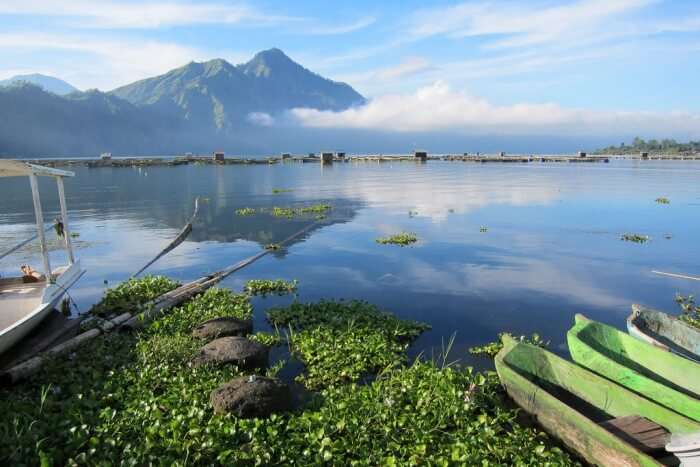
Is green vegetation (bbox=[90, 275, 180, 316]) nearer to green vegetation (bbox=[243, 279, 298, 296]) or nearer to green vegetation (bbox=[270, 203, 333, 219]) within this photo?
green vegetation (bbox=[243, 279, 298, 296])

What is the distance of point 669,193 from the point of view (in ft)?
172

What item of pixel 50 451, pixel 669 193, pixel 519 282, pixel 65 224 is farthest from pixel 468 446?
pixel 669 193

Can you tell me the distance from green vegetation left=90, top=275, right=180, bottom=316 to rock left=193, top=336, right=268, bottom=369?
4.42 metres

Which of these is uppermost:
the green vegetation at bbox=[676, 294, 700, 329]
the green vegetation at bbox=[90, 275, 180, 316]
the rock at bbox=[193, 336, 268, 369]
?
the rock at bbox=[193, 336, 268, 369]

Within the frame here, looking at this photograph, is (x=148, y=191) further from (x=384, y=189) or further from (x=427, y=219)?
(x=427, y=219)

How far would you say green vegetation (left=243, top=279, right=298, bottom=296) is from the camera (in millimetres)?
18056

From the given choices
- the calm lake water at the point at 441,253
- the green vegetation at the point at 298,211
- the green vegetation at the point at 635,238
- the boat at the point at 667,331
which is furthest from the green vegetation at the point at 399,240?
the boat at the point at 667,331

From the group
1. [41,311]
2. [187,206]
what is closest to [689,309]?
[41,311]

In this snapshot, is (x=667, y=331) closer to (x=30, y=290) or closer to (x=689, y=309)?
(x=689, y=309)

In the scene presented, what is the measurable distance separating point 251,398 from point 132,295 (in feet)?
32.3

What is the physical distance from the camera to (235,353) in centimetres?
1104

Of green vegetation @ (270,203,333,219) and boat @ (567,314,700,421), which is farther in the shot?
green vegetation @ (270,203,333,219)

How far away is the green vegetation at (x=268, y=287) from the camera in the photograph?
1806cm

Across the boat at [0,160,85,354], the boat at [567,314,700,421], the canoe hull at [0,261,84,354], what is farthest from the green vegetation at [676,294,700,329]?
the boat at [0,160,85,354]
